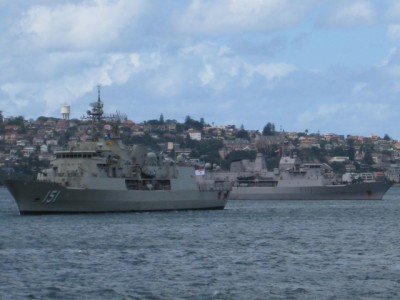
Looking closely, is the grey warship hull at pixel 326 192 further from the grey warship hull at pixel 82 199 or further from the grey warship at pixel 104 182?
the grey warship hull at pixel 82 199

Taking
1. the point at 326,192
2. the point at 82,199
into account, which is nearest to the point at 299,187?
the point at 326,192

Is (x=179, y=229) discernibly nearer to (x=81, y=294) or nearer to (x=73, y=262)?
(x=73, y=262)

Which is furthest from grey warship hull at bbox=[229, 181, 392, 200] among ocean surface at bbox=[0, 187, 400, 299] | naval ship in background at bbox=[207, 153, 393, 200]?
ocean surface at bbox=[0, 187, 400, 299]

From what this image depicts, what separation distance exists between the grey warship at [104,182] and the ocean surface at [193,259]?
5.97ft

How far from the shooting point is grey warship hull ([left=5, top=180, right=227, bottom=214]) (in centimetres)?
7469

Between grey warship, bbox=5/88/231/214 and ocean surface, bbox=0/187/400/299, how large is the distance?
182 centimetres

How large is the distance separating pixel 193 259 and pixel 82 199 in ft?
98.0

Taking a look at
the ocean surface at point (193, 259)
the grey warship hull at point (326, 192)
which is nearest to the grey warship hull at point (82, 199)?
the ocean surface at point (193, 259)

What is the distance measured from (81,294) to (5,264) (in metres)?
8.77

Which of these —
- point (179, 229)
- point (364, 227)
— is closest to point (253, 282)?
point (179, 229)

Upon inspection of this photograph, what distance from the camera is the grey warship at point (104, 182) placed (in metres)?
75.4

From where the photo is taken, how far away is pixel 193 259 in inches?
1882

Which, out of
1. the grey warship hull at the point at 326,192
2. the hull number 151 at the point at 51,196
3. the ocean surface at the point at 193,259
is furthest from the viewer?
the grey warship hull at the point at 326,192

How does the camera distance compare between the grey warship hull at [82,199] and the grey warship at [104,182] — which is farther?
the grey warship at [104,182]
